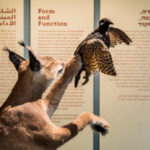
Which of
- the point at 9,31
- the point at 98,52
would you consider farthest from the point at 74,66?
the point at 9,31

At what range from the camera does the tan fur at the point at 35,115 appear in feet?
2.62

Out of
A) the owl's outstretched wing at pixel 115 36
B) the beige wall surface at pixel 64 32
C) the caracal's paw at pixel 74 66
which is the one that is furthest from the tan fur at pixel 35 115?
the beige wall surface at pixel 64 32

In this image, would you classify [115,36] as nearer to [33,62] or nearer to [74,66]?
[74,66]

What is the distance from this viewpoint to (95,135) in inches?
74.4

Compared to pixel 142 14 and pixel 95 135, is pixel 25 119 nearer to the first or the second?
pixel 95 135

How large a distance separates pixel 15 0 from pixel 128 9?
31.1 inches

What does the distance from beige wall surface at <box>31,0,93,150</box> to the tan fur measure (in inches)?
37.0

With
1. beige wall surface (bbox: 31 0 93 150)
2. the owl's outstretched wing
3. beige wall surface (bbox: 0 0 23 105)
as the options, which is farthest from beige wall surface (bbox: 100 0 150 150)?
the owl's outstretched wing

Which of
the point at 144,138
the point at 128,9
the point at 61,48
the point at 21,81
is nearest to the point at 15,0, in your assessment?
the point at 61,48

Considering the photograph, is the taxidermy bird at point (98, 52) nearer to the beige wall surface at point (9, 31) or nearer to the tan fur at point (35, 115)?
the tan fur at point (35, 115)

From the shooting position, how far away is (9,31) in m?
1.84

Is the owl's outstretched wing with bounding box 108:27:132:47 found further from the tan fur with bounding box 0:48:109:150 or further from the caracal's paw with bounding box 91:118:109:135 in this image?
the caracal's paw with bounding box 91:118:109:135

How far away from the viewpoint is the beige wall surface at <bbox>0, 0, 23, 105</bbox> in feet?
6.02

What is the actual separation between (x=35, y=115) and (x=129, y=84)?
117cm
